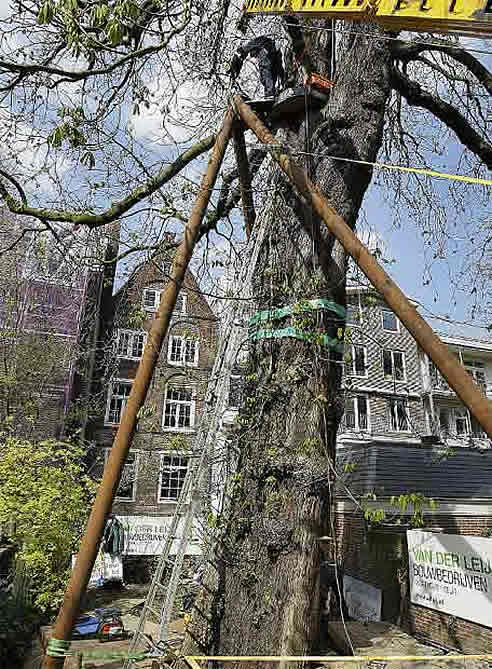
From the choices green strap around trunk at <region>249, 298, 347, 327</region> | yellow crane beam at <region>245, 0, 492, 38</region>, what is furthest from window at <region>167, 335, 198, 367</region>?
yellow crane beam at <region>245, 0, 492, 38</region>

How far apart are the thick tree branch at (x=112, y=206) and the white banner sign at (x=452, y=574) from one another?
25.3ft

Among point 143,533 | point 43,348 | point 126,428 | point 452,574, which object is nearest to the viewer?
point 126,428

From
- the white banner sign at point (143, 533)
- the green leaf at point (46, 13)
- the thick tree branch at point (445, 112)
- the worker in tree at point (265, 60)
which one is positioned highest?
the thick tree branch at point (445, 112)

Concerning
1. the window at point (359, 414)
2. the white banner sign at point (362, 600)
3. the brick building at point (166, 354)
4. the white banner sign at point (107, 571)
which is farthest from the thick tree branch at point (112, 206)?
the window at point (359, 414)

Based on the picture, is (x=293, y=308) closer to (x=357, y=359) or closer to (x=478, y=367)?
(x=357, y=359)

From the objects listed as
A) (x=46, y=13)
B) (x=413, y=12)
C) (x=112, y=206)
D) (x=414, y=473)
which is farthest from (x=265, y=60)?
(x=414, y=473)

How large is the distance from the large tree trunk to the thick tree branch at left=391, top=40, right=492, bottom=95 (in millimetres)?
2044

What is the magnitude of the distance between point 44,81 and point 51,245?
1.64 m

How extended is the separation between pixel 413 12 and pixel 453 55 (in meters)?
4.22

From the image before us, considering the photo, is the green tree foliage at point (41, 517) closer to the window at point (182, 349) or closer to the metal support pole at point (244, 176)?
the window at point (182, 349)

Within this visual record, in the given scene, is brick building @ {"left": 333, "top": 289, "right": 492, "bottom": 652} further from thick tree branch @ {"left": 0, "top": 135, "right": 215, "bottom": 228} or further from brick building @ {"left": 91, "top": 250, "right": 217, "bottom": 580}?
thick tree branch @ {"left": 0, "top": 135, "right": 215, "bottom": 228}

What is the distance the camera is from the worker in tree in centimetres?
410

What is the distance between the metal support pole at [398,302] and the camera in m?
2.07

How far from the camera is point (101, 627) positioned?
32.6 feet
